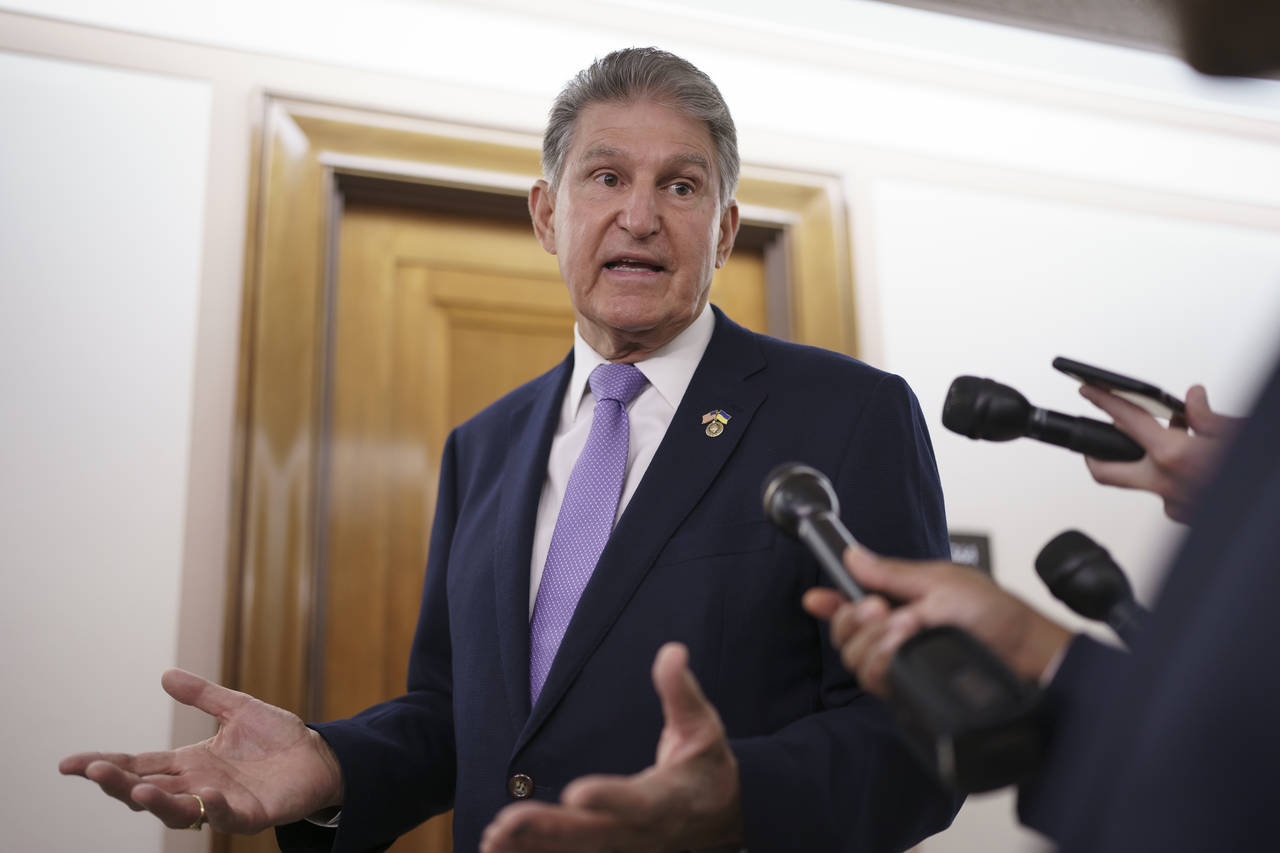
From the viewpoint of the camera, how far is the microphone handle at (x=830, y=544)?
61cm

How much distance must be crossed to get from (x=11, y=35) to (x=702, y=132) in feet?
5.04

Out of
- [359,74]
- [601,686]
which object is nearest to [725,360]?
Result: [601,686]

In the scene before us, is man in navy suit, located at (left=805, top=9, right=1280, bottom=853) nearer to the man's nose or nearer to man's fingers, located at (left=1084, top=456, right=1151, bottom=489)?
man's fingers, located at (left=1084, top=456, right=1151, bottom=489)

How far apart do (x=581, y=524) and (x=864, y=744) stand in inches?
18.8

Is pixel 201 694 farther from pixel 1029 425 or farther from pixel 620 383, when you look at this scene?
pixel 1029 425

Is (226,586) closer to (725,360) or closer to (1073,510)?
(725,360)

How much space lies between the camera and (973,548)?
2.52 meters

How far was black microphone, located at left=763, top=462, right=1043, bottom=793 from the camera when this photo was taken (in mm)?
448

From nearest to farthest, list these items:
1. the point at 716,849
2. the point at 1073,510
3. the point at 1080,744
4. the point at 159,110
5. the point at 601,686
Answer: the point at 1080,744, the point at 716,849, the point at 601,686, the point at 159,110, the point at 1073,510

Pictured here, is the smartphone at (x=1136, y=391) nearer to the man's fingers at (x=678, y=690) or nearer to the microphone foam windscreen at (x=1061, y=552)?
the microphone foam windscreen at (x=1061, y=552)

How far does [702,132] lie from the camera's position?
1.45 metres

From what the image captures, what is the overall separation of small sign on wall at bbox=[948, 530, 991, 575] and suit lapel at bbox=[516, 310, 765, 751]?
135 centimetres

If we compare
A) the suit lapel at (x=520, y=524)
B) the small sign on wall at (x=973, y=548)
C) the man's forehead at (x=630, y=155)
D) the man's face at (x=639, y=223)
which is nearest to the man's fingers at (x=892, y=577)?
the suit lapel at (x=520, y=524)

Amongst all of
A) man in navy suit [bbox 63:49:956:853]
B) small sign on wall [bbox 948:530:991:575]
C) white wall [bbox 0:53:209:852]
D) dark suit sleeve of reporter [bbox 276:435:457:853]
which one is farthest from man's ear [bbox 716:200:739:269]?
small sign on wall [bbox 948:530:991:575]
